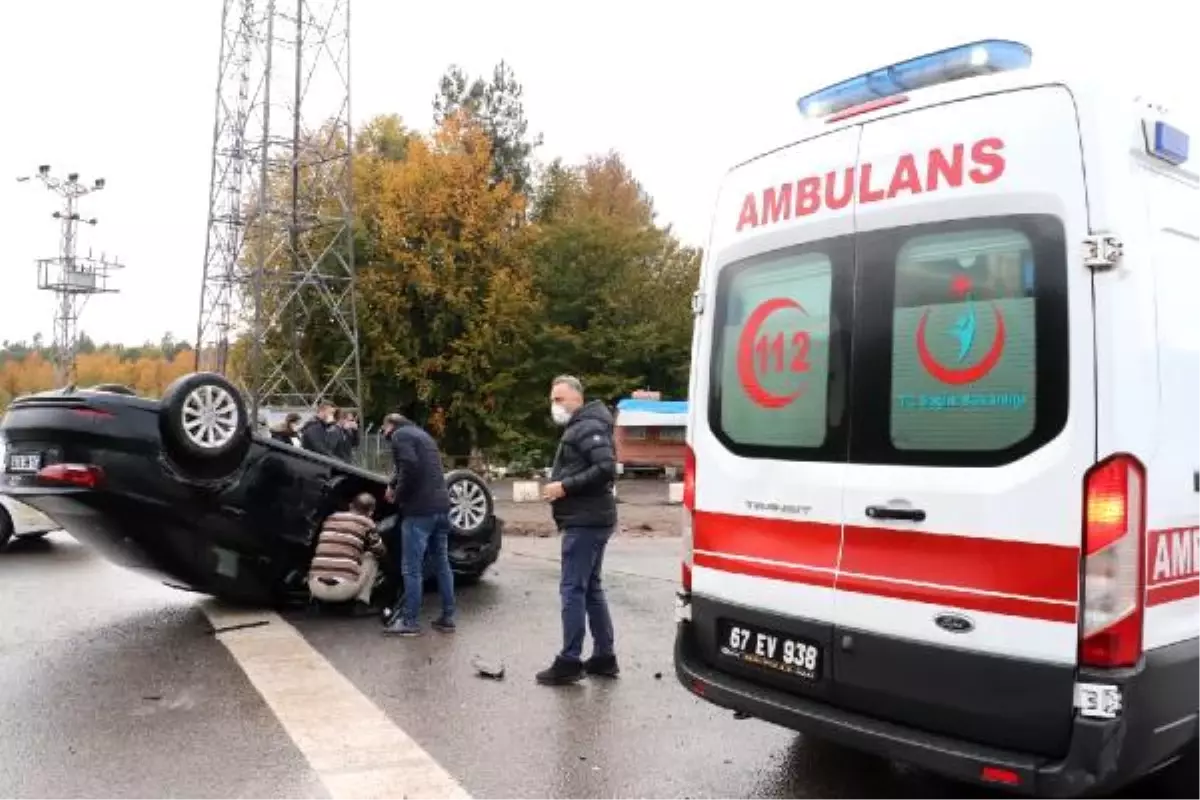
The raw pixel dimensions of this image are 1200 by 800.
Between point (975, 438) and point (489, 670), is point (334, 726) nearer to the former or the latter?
point (489, 670)

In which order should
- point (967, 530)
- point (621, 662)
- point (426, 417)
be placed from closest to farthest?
point (967, 530) < point (621, 662) < point (426, 417)

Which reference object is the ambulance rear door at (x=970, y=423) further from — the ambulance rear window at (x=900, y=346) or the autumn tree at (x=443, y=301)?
the autumn tree at (x=443, y=301)

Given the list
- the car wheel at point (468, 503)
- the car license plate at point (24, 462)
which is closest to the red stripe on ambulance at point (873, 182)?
the car license plate at point (24, 462)

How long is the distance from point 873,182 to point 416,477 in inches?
171

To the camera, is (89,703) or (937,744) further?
(89,703)

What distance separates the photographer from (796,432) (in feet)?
12.9

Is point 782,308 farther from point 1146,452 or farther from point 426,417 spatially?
point 426,417

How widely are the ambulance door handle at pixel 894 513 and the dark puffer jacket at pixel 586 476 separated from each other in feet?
7.82

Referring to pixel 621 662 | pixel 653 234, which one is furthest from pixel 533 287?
pixel 621 662

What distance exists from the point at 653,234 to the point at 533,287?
4699 mm

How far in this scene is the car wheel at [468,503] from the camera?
899 cm

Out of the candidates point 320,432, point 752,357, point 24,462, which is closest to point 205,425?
point 24,462

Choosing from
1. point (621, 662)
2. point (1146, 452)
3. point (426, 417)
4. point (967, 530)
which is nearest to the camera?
point (1146, 452)

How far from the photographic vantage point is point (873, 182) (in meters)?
3.70
